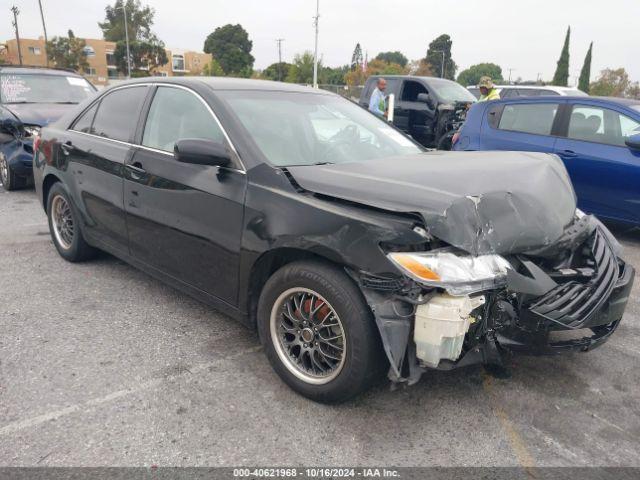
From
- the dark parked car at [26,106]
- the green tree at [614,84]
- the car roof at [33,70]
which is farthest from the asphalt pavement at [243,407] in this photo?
the green tree at [614,84]

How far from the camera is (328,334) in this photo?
266 centimetres

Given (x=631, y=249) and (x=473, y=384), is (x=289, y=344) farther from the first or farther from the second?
(x=631, y=249)

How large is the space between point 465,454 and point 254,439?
0.97 m

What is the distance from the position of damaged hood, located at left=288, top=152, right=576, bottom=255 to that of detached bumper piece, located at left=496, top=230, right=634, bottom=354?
273mm

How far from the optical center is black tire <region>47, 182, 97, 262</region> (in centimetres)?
456

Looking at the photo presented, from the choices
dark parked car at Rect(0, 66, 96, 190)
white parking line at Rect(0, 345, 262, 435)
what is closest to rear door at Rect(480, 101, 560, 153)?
white parking line at Rect(0, 345, 262, 435)

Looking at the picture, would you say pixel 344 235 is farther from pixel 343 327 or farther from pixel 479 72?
pixel 479 72

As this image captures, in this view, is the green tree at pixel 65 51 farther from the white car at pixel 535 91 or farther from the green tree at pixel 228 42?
the white car at pixel 535 91

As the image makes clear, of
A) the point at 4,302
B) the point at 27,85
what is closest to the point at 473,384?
the point at 4,302

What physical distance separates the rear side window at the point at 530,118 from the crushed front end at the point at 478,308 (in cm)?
422

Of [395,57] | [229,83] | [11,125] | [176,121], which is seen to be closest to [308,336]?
[176,121]

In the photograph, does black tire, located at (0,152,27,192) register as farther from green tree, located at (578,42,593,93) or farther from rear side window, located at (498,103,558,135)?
green tree, located at (578,42,593,93)

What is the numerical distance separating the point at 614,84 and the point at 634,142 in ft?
130

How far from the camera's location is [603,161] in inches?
225
